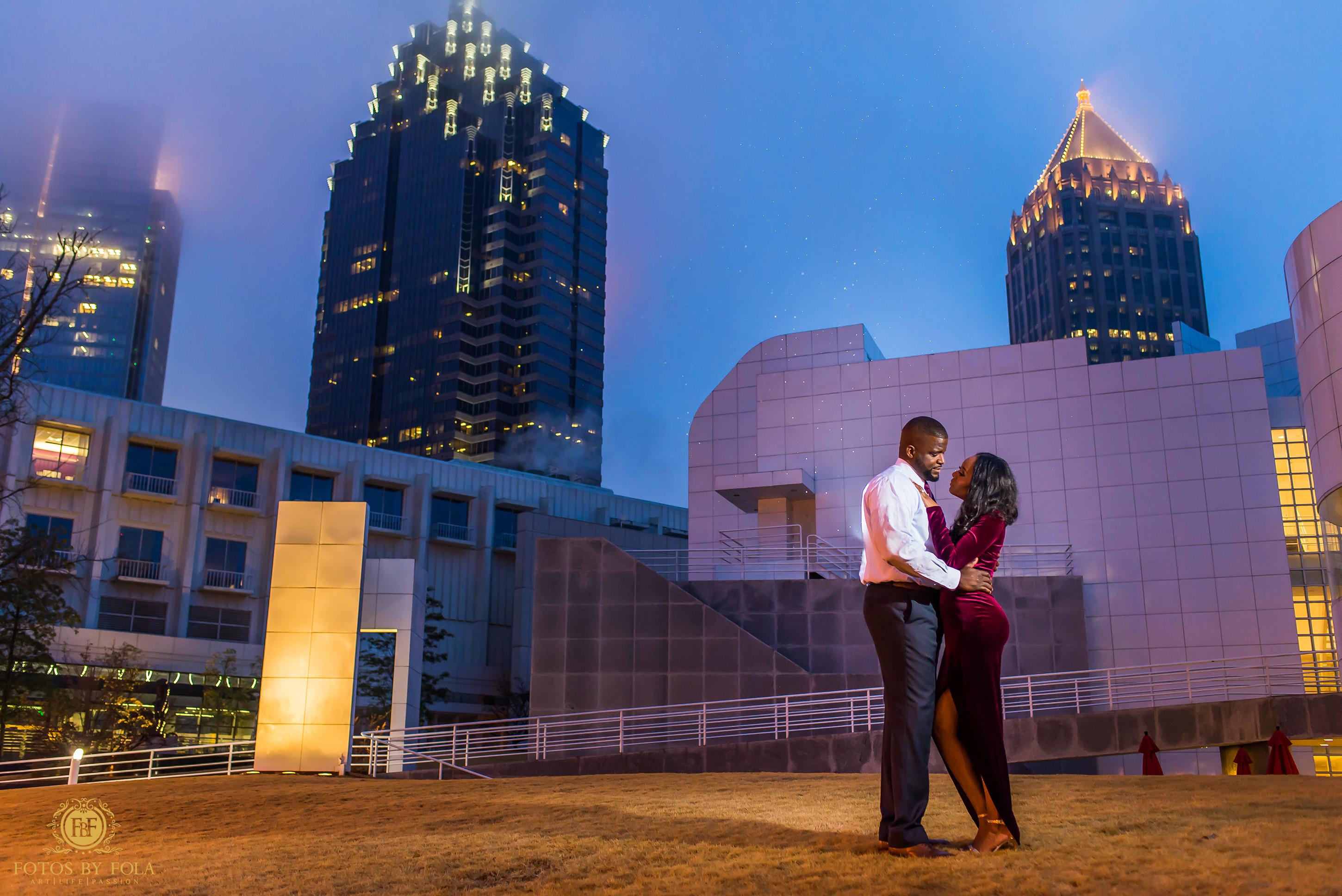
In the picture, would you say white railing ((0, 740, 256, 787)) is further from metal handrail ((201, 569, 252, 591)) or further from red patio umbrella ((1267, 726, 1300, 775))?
metal handrail ((201, 569, 252, 591))

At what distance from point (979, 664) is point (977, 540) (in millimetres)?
698

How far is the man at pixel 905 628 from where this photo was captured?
5746 millimetres

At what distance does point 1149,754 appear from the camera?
20.4 meters

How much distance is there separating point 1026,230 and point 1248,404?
129 m

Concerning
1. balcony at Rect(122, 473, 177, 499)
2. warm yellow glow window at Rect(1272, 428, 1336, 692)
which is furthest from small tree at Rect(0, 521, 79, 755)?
warm yellow glow window at Rect(1272, 428, 1336, 692)

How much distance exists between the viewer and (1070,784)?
34.0 ft

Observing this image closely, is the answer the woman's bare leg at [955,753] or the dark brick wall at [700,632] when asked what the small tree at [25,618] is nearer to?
the dark brick wall at [700,632]

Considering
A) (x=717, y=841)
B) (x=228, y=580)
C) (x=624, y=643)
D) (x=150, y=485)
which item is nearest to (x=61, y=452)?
(x=150, y=485)

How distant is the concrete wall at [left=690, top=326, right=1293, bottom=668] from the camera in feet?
95.6

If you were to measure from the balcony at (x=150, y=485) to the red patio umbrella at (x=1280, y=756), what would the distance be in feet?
165

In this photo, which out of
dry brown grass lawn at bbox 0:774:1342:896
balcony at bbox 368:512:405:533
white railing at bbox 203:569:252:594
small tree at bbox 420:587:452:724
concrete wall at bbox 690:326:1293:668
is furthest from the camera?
balcony at bbox 368:512:405:533

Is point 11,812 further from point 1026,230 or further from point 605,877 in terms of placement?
point 1026,230

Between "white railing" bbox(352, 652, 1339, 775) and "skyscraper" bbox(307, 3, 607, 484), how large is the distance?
118 meters

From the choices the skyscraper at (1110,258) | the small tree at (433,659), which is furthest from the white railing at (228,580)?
the skyscraper at (1110,258)
